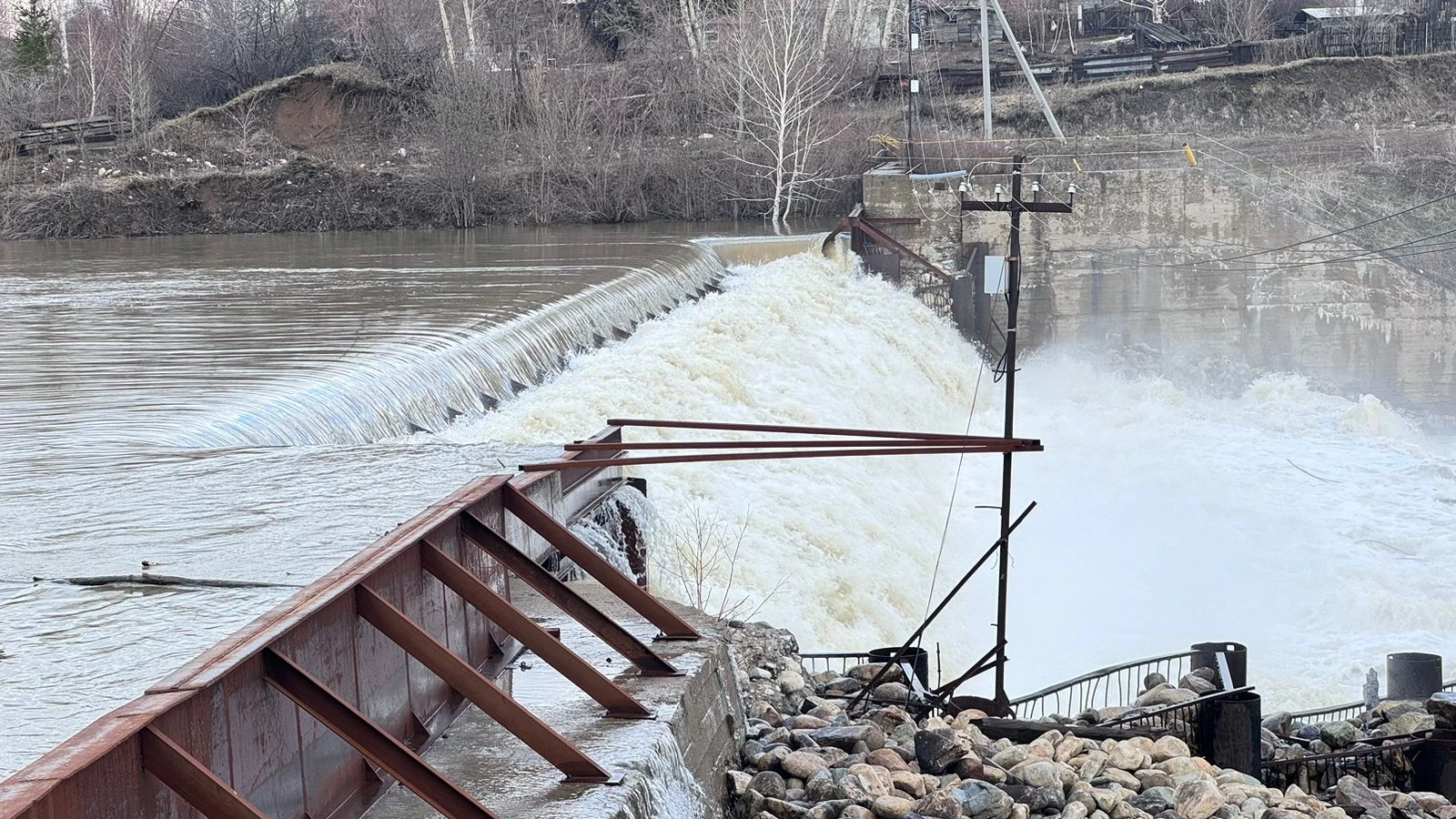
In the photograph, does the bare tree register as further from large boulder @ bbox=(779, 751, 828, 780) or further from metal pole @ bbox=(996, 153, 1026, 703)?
large boulder @ bbox=(779, 751, 828, 780)

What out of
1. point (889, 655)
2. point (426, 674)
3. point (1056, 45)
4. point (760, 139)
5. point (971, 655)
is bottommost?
point (971, 655)

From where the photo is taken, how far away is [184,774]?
4.27 m

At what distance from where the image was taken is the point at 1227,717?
383 inches

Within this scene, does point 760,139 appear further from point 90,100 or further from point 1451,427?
point 90,100

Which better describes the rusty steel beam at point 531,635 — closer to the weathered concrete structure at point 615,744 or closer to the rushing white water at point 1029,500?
the weathered concrete structure at point 615,744

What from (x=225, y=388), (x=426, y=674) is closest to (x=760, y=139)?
(x=225, y=388)

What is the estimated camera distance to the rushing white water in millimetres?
13438

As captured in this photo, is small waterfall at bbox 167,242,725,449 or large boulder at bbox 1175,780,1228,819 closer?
large boulder at bbox 1175,780,1228,819

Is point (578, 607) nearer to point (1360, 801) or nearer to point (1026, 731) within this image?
point (1026, 731)

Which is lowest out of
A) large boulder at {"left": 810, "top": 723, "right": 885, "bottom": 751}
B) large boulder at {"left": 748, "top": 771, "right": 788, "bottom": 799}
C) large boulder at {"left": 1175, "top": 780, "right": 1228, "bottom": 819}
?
large boulder at {"left": 1175, "top": 780, "right": 1228, "bottom": 819}

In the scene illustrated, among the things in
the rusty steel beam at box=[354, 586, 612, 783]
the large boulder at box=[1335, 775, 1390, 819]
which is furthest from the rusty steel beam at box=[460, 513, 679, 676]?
the large boulder at box=[1335, 775, 1390, 819]

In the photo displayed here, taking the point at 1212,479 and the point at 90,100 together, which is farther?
the point at 90,100

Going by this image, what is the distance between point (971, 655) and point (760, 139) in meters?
28.3

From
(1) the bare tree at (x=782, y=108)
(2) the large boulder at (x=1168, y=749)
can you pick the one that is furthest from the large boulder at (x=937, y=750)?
(1) the bare tree at (x=782, y=108)
